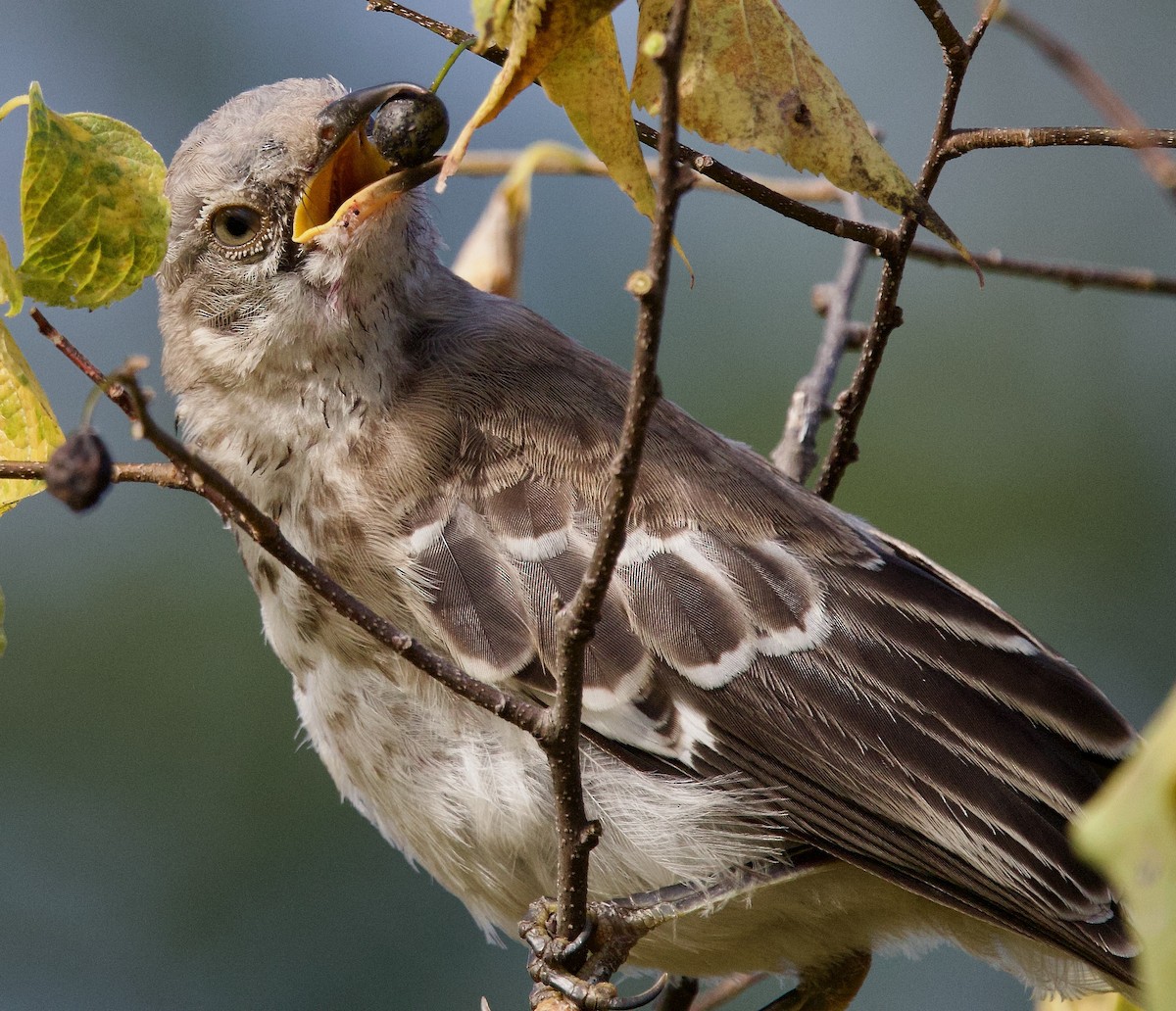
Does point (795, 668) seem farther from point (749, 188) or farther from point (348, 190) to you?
A: point (348, 190)

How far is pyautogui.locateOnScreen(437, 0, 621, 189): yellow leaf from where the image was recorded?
161 centimetres

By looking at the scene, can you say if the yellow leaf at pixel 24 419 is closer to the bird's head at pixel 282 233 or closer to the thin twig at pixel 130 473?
the thin twig at pixel 130 473

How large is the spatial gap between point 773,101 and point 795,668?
159 cm

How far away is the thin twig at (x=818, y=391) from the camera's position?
427 cm

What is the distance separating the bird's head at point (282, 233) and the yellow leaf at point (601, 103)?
4.44 feet

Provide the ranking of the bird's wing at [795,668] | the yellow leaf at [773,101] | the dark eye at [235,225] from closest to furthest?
the yellow leaf at [773,101]
the bird's wing at [795,668]
the dark eye at [235,225]

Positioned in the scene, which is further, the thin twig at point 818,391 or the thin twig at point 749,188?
the thin twig at point 818,391

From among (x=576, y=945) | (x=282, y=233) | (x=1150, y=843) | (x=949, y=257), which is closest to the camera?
(x=1150, y=843)

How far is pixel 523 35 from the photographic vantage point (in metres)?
1.64

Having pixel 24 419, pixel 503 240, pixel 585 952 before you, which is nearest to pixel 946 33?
pixel 24 419

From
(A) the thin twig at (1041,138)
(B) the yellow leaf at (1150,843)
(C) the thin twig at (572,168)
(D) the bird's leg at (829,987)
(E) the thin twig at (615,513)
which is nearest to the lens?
(B) the yellow leaf at (1150,843)

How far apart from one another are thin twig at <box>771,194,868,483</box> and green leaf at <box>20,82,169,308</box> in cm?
265

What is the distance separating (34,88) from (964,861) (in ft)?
7.69

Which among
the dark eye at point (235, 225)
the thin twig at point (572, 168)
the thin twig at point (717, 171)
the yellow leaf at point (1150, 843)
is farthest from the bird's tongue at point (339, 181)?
the yellow leaf at point (1150, 843)
